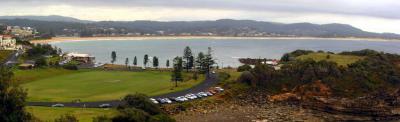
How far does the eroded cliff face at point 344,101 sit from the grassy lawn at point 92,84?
44.7 feet

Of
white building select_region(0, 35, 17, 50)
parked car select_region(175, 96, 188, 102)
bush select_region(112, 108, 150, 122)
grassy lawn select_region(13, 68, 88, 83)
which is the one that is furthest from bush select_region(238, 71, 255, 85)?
white building select_region(0, 35, 17, 50)

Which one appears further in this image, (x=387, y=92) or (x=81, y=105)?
(x=387, y=92)

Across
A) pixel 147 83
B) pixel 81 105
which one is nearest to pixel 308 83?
pixel 147 83

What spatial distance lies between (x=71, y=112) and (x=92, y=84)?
62.3 feet

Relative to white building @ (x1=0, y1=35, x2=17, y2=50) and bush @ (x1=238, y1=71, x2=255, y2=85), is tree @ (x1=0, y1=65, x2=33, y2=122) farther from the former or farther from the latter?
white building @ (x1=0, y1=35, x2=17, y2=50)

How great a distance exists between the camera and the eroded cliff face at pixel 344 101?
58094mm

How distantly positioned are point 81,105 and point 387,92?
130ft

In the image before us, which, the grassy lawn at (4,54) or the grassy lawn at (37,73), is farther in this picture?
the grassy lawn at (4,54)

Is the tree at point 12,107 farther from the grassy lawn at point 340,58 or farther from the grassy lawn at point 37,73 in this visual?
the grassy lawn at point 340,58

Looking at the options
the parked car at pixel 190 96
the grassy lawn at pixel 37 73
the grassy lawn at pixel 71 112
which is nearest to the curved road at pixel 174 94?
the parked car at pixel 190 96

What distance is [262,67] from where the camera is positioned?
227ft

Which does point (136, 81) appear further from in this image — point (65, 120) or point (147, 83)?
point (65, 120)

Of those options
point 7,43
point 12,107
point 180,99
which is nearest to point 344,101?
point 180,99

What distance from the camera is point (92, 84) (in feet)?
209
